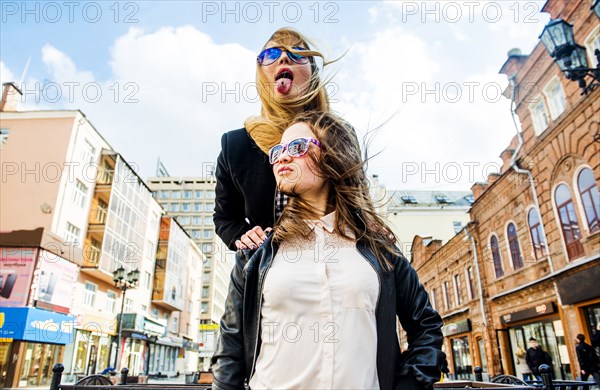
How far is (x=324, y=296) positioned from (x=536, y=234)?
15.6 metres

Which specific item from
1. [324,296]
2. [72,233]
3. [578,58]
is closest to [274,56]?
[324,296]

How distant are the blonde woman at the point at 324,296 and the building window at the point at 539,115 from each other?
15234 mm

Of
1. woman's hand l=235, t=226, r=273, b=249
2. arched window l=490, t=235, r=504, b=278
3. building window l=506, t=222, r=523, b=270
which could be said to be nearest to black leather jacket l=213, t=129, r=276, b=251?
woman's hand l=235, t=226, r=273, b=249

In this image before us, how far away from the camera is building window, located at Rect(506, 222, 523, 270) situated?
15.7 metres

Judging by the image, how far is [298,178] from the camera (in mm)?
1560

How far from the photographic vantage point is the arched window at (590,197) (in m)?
11.2

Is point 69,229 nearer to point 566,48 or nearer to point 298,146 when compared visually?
point 566,48

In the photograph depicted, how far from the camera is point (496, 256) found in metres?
17.6

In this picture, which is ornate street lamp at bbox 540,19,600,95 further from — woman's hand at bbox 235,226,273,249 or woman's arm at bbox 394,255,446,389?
woman's hand at bbox 235,226,273,249

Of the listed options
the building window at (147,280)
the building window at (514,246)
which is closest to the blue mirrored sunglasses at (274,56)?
the building window at (514,246)

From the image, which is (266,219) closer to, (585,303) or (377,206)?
(377,206)

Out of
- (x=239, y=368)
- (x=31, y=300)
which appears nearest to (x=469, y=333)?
(x=31, y=300)

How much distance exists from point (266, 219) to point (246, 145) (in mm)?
397

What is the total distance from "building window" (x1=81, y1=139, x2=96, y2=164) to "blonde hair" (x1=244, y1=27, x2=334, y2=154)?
Result: 2409 centimetres
